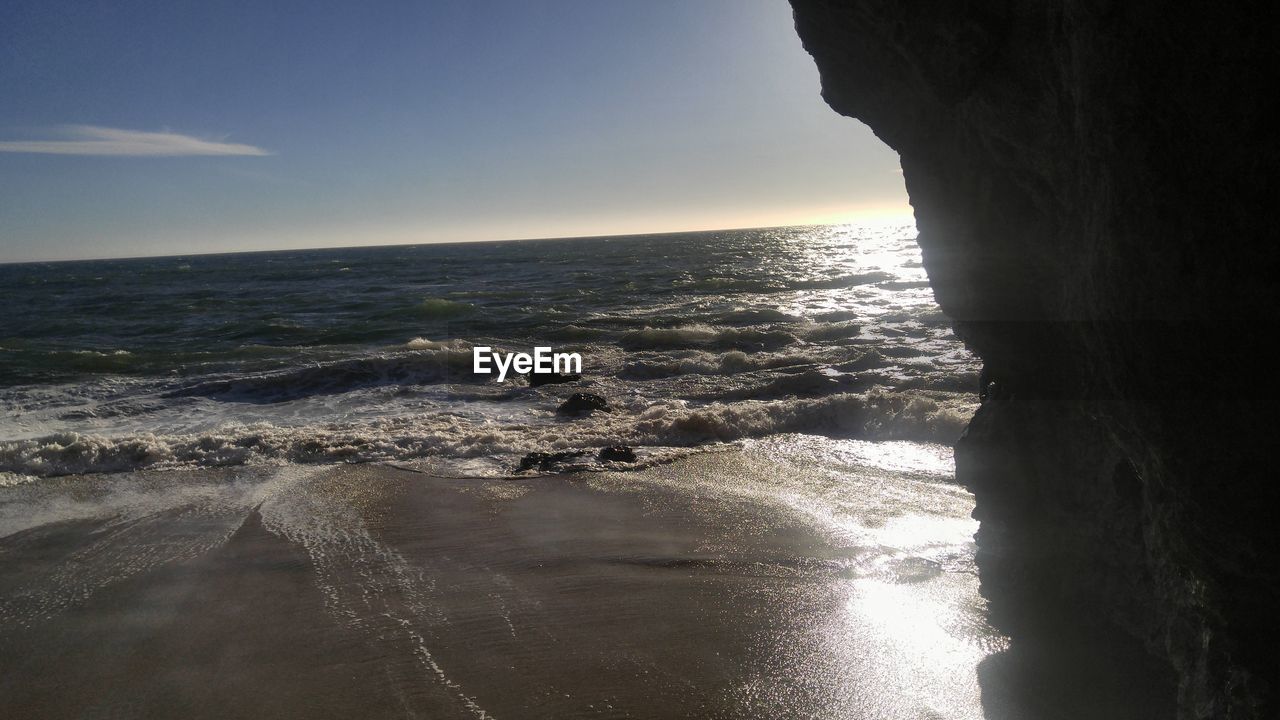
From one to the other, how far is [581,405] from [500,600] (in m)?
6.23

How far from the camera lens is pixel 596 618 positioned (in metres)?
4.36

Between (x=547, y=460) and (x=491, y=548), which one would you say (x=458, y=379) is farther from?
(x=491, y=548)

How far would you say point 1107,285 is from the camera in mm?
2148

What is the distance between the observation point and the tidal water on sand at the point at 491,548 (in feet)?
12.3

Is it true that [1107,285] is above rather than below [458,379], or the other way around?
above

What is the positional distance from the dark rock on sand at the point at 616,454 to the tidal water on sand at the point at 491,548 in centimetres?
15

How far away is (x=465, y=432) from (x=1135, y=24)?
27.4 ft

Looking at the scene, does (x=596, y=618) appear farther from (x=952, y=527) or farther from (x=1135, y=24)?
(x=1135, y=24)

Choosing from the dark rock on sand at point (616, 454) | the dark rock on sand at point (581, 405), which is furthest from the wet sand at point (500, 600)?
the dark rock on sand at point (581, 405)

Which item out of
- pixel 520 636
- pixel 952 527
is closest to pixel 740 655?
pixel 520 636

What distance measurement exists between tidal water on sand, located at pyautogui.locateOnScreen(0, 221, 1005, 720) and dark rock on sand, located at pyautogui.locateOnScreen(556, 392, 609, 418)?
19cm

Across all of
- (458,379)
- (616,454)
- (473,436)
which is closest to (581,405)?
(473,436)

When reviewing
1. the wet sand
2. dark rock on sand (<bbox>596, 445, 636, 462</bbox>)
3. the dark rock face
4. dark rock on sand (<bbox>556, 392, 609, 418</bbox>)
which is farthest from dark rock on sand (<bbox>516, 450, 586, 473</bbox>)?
the dark rock face

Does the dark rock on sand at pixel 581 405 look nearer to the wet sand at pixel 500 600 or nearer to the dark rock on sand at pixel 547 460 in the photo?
the dark rock on sand at pixel 547 460
